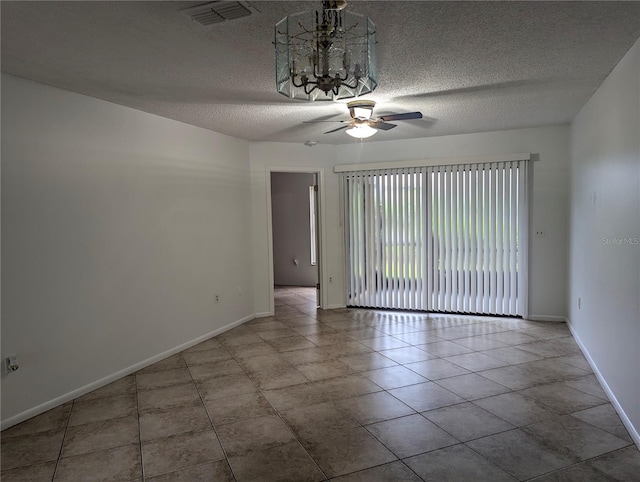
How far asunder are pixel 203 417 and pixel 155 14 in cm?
259

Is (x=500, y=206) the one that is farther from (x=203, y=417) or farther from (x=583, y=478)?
(x=203, y=417)

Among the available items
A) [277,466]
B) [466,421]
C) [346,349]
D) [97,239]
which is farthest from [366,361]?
[97,239]

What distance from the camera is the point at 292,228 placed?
910 centimetres

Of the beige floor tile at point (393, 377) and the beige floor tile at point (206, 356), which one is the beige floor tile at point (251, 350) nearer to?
the beige floor tile at point (206, 356)

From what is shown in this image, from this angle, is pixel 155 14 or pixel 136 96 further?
pixel 136 96

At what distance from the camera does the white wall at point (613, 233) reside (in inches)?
109

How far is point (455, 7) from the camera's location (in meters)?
2.31

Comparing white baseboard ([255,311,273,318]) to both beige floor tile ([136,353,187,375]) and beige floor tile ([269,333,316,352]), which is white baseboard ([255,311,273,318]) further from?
beige floor tile ([136,353,187,375])

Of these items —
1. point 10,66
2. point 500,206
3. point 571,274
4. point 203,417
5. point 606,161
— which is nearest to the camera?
point 10,66

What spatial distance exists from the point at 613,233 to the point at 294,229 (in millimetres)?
6404

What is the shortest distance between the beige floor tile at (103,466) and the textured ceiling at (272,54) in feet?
8.12

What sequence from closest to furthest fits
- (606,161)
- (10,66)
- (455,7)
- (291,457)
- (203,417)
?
(455,7), (291,457), (10,66), (203,417), (606,161)

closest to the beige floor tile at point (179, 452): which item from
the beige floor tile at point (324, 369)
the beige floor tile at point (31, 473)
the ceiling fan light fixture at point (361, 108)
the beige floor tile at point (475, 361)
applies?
the beige floor tile at point (31, 473)

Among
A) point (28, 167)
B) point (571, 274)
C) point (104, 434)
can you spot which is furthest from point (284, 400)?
point (571, 274)
